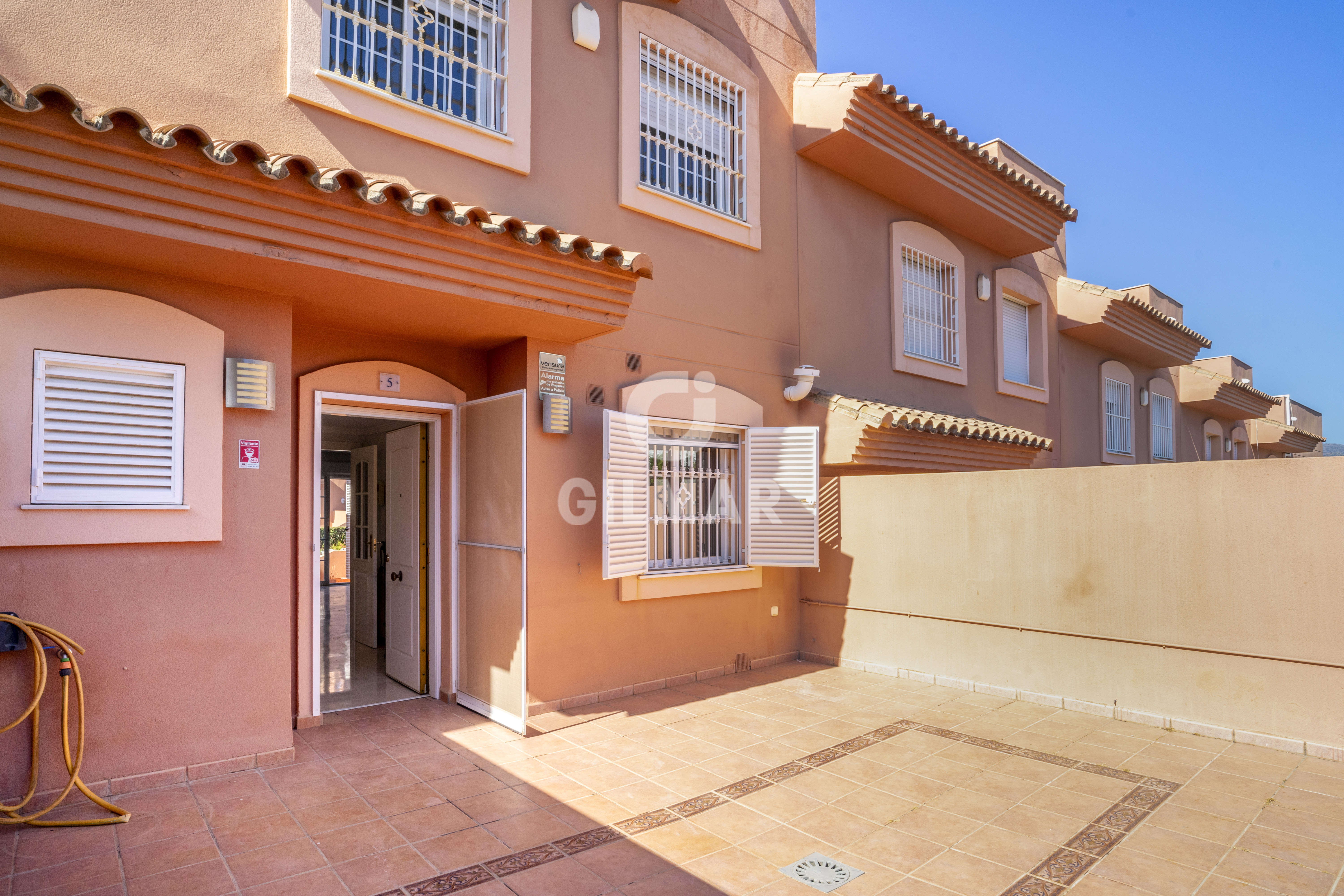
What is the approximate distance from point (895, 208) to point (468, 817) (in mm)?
9693

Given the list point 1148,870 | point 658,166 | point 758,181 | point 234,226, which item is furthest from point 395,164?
point 1148,870

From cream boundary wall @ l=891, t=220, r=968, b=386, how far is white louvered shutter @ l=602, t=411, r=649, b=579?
509 centimetres

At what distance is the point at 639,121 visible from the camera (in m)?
7.65

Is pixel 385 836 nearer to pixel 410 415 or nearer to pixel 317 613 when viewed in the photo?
pixel 317 613

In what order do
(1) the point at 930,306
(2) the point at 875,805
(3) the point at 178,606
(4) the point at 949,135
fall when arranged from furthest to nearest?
(1) the point at 930,306 → (4) the point at 949,135 → (3) the point at 178,606 → (2) the point at 875,805

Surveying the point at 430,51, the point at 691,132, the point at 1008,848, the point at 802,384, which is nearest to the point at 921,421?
the point at 802,384

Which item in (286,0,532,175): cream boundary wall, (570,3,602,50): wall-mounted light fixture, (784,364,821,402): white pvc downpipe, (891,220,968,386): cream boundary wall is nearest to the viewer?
(286,0,532,175): cream boundary wall

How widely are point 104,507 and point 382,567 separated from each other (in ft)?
14.0

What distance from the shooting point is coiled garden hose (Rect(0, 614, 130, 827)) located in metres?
4.32

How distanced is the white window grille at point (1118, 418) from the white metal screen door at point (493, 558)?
14.3 m

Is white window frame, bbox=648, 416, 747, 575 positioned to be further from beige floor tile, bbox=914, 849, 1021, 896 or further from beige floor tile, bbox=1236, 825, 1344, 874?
beige floor tile, bbox=1236, 825, 1344, 874

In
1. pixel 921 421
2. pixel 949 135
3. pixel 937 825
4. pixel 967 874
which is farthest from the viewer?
pixel 949 135

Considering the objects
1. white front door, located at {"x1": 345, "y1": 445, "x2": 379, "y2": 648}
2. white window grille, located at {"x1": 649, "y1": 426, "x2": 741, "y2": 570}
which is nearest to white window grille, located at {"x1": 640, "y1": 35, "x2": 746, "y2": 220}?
white window grille, located at {"x1": 649, "y1": 426, "x2": 741, "y2": 570}

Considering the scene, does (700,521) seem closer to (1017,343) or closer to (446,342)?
(446,342)
